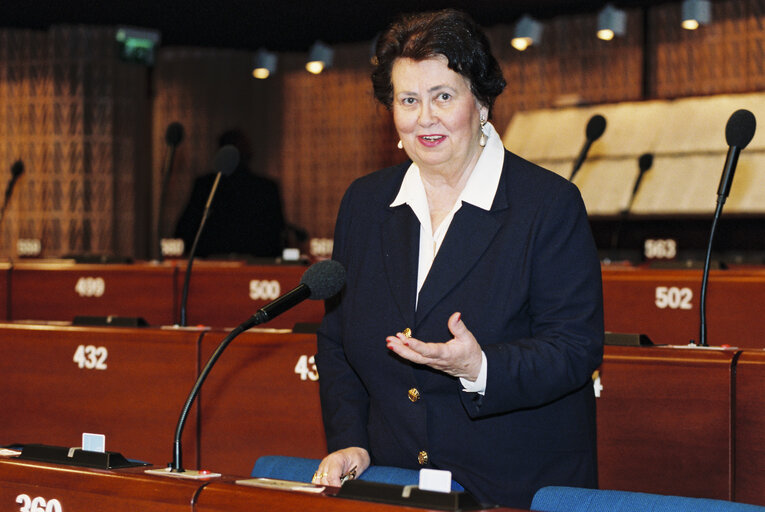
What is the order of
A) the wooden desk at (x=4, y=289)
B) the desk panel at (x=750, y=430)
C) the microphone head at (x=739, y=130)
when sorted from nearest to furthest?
the desk panel at (x=750, y=430), the microphone head at (x=739, y=130), the wooden desk at (x=4, y=289)

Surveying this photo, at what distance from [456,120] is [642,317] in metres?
2.13

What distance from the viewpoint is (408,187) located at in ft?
7.02

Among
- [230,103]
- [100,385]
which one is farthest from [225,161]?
[230,103]

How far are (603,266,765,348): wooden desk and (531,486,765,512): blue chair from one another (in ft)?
7.23

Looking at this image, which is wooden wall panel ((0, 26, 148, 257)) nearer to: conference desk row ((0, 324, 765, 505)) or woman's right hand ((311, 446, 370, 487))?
conference desk row ((0, 324, 765, 505))

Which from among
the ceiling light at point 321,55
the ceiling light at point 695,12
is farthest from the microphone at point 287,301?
the ceiling light at point 321,55

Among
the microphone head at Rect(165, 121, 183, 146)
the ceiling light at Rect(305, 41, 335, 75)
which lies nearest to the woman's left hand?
the microphone head at Rect(165, 121, 183, 146)

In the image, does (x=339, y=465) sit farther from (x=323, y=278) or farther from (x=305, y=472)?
(x=323, y=278)

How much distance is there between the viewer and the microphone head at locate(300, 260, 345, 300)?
1.88 meters

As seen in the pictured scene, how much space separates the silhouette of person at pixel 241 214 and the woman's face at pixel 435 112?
18.5 feet

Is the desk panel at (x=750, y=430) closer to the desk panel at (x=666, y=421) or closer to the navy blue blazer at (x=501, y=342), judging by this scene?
the desk panel at (x=666, y=421)

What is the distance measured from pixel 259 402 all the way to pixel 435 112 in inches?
54.1

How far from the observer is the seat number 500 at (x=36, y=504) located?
162 cm

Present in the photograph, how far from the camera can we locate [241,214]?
25.2 feet
